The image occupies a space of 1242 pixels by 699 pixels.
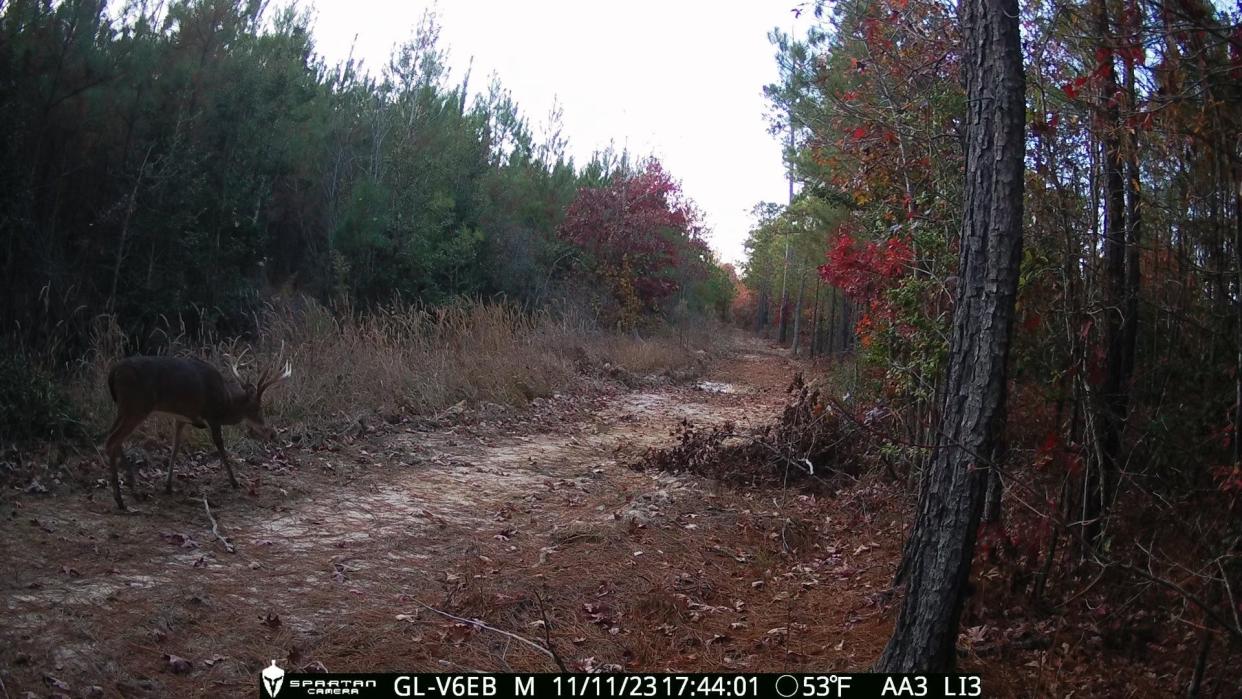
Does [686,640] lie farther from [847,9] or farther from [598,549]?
[847,9]

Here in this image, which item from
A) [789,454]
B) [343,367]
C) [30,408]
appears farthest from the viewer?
[343,367]

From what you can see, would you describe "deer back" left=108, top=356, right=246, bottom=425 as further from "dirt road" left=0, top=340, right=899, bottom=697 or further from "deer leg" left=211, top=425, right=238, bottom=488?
"dirt road" left=0, top=340, right=899, bottom=697

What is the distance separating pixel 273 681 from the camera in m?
3.54

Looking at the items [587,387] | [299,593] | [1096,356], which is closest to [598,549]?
[299,593]

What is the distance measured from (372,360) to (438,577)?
610cm

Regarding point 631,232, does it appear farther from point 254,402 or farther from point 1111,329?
point 1111,329

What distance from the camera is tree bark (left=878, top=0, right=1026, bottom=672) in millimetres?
3166

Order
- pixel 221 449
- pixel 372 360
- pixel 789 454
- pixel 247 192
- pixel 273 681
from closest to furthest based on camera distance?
1. pixel 273 681
2. pixel 221 449
3. pixel 789 454
4. pixel 372 360
5. pixel 247 192

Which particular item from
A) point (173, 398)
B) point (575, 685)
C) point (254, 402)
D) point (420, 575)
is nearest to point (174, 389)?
point (173, 398)

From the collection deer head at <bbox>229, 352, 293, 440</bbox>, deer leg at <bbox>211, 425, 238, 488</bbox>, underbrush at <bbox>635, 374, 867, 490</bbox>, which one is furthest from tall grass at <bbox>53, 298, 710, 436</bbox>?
underbrush at <bbox>635, 374, 867, 490</bbox>

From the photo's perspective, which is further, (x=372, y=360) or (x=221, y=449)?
(x=372, y=360)

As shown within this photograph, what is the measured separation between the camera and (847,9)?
6.09 m

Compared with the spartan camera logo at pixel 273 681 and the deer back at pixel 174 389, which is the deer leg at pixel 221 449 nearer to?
the deer back at pixel 174 389

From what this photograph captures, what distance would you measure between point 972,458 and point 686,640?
6.53 ft
